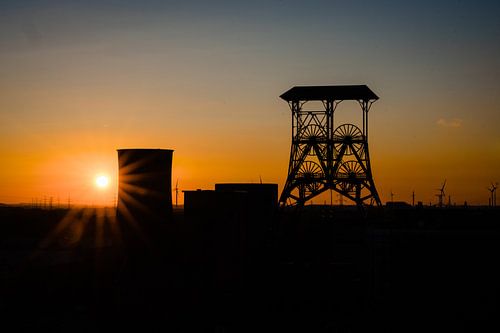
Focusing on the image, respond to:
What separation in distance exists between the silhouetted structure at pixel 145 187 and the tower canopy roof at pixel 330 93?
20869mm

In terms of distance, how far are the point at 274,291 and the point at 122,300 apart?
281 inches

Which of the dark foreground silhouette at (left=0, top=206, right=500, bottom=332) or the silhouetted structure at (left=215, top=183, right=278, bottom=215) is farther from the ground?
the silhouetted structure at (left=215, top=183, right=278, bottom=215)

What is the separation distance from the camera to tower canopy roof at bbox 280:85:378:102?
159 feet

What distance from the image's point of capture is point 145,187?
97.0 ft

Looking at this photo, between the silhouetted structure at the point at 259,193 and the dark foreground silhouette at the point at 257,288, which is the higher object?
the silhouetted structure at the point at 259,193

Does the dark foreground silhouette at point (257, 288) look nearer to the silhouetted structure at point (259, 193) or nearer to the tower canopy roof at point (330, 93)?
the silhouetted structure at point (259, 193)

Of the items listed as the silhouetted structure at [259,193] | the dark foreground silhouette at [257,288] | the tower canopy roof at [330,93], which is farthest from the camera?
the tower canopy roof at [330,93]

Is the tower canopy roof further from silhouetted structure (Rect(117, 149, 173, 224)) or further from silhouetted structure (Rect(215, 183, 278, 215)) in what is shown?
silhouetted structure (Rect(117, 149, 173, 224))

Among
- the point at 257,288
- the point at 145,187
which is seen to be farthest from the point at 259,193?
the point at 145,187

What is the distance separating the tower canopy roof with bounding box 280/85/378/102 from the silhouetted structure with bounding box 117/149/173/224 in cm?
2087

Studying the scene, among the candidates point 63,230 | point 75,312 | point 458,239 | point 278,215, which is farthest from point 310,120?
point 63,230

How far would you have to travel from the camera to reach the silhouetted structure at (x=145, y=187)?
2964 cm

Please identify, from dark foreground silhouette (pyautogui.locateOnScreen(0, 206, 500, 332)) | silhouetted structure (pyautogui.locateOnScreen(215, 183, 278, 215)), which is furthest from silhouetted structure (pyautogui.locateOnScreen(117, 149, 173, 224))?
silhouetted structure (pyautogui.locateOnScreen(215, 183, 278, 215))

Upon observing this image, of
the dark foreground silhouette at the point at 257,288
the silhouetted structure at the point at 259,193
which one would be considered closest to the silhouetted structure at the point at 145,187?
the dark foreground silhouette at the point at 257,288
